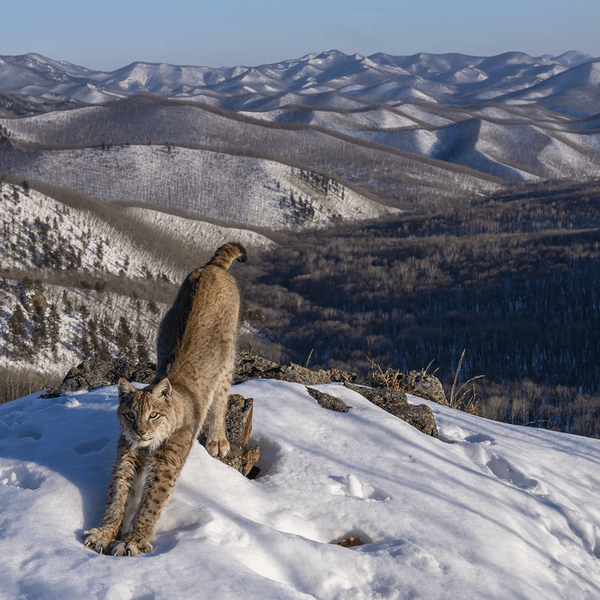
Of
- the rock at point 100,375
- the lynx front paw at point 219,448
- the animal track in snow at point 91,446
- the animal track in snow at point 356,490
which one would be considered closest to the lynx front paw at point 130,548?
the animal track in snow at point 91,446

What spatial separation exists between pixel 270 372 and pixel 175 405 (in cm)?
398

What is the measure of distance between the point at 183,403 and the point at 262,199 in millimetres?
114834

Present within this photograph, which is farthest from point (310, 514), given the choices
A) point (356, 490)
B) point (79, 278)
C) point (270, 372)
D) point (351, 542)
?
point (79, 278)

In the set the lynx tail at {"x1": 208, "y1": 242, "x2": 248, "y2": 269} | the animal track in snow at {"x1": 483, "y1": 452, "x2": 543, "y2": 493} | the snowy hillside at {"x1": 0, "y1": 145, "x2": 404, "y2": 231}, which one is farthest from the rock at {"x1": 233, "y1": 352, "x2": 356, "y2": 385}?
the snowy hillside at {"x1": 0, "y1": 145, "x2": 404, "y2": 231}

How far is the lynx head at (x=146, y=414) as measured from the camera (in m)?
4.90

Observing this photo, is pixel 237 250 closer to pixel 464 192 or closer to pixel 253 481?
pixel 253 481

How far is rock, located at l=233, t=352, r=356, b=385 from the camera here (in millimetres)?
9037

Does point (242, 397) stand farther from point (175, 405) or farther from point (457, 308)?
point (457, 308)

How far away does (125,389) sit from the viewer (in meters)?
5.08

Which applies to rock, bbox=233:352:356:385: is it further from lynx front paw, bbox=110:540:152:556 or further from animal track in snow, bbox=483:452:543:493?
lynx front paw, bbox=110:540:152:556

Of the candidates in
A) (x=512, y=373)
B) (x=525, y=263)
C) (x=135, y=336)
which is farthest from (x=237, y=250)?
(x=525, y=263)

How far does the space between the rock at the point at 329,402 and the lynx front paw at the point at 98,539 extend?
141 inches

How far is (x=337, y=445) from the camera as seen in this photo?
6820mm

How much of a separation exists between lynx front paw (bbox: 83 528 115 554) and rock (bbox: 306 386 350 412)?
3.57 m
